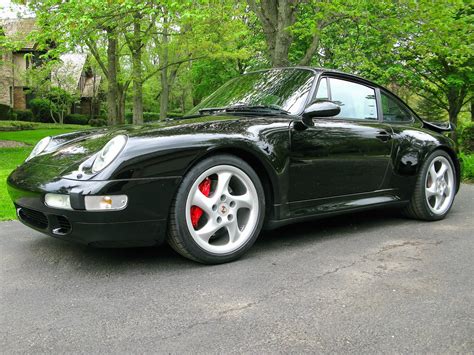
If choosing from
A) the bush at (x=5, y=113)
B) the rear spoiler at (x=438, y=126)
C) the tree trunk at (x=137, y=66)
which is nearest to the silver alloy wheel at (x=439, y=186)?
the rear spoiler at (x=438, y=126)

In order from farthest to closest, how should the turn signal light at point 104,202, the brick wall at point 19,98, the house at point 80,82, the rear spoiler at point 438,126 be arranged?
the brick wall at point 19,98 → the house at point 80,82 → the rear spoiler at point 438,126 → the turn signal light at point 104,202

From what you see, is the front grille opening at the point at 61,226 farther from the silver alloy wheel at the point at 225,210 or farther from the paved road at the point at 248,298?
the silver alloy wheel at the point at 225,210

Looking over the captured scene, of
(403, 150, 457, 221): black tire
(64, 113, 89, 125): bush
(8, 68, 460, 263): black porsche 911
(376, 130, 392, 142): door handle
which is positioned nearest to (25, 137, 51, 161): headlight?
(8, 68, 460, 263): black porsche 911

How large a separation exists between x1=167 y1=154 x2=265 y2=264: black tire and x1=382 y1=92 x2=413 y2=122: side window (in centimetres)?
193

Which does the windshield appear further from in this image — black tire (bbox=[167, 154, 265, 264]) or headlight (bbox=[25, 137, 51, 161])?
headlight (bbox=[25, 137, 51, 161])

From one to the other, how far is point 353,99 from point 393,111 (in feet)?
2.05

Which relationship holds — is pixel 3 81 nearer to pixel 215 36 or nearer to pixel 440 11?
pixel 215 36

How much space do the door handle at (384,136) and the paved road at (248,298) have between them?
91cm

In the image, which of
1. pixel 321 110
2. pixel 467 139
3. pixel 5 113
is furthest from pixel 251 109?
pixel 5 113

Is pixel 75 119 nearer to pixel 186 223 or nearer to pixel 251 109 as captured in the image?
pixel 251 109

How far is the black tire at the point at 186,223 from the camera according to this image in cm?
287

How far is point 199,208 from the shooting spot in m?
3.03

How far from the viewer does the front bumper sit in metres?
2.66

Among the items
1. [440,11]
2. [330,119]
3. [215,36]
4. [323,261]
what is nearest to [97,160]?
[323,261]
